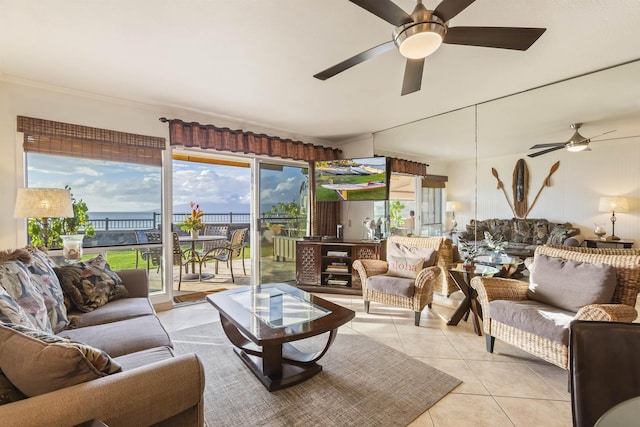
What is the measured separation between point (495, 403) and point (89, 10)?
3425 millimetres

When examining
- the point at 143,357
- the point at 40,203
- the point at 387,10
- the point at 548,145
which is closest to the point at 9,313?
the point at 143,357

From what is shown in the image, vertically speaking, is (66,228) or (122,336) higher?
(66,228)

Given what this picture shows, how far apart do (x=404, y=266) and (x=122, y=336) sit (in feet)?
8.45

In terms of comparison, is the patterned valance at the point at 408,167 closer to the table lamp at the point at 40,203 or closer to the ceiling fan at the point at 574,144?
the ceiling fan at the point at 574,144

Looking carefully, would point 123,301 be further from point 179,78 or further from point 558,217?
point 558,217

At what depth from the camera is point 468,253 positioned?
3.03 metres

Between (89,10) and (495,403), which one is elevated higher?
(89,10)

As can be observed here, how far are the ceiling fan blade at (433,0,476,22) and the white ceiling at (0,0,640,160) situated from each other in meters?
0.37

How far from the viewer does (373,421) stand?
155cm

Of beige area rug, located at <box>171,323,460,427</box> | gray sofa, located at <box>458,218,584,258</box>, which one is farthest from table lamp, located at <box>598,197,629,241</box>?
beige area rug, located at <box>171,323,460,427</box>

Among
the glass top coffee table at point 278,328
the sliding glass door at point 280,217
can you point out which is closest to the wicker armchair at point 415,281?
the glass top coffee table at point 278,328

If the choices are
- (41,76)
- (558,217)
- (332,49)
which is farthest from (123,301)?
(558,217)

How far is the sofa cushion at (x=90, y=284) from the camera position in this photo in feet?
6.72

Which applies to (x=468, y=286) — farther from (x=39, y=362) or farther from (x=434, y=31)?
(x=39, y=362)
